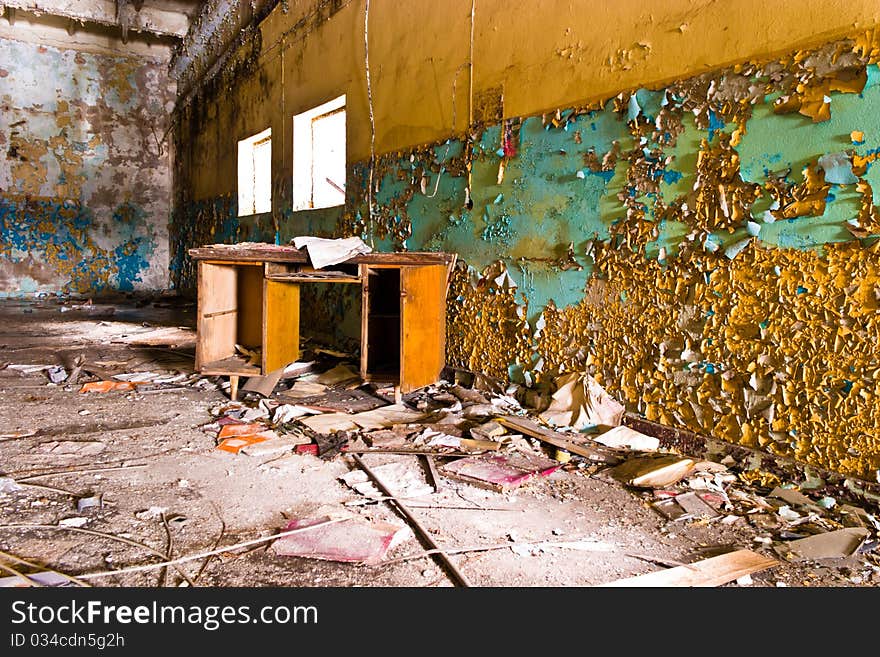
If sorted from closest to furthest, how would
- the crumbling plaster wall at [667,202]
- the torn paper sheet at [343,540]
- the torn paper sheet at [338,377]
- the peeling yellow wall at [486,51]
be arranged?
1. the torn paper sheet at [343,540]
2. the crumbling plaster wall at [667,202]
3. the peeling yellow wall at [486,51]
4. the torn paper sheet at [338,377]

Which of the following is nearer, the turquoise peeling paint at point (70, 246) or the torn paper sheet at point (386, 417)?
the torn paper sheet at point (386, 417)

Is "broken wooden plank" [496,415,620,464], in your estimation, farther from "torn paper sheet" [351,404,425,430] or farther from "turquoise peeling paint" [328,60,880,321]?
"turquoise peeling paint" [328,60,880,321]

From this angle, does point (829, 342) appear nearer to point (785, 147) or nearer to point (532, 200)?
point (785, 147)

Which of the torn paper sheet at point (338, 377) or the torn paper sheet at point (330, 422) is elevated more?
the torn paper sheet at point (338, 377)

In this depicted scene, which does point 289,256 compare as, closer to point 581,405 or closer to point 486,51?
point 486,51

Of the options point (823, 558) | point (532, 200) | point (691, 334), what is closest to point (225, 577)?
point (823, 558)

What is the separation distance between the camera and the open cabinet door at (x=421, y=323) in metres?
3.49

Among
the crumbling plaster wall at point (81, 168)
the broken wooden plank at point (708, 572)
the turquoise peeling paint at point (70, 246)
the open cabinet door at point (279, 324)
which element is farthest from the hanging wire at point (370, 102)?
the turquoise peeling paint at point (70, 246)

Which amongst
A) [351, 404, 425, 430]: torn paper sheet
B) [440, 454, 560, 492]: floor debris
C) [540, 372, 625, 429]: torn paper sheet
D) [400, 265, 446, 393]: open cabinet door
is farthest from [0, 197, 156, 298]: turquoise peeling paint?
[440, 454, 560, 492]: floor debris

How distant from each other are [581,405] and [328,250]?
167 centimetres

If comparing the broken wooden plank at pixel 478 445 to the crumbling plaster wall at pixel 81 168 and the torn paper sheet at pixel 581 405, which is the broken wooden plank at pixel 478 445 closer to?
the torn paper sheet at pixel 581 405

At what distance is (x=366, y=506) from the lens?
7.09ft

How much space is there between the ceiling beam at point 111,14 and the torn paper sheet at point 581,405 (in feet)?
32.5

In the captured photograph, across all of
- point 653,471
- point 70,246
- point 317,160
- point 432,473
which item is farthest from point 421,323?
point 70,246
